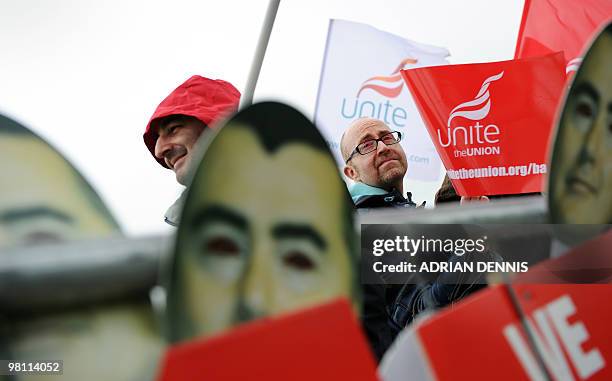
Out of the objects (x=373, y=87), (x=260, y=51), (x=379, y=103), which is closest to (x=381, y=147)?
(x=260, y=51)

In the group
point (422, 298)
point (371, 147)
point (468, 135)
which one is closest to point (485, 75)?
point (468, 135)

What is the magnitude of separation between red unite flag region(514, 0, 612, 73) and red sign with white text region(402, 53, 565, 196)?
63 cm

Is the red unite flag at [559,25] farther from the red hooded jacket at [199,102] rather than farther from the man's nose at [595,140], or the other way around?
the man's nose at [595,140]

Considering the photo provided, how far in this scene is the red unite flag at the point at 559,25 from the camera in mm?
3385

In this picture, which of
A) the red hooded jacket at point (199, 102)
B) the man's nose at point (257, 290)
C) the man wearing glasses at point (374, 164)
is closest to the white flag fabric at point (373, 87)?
the man wearing glasses at point (374, 164)

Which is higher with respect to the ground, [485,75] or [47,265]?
[485,75]

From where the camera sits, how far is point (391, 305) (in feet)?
4.69

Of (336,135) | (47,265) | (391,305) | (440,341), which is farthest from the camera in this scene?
(336,135)

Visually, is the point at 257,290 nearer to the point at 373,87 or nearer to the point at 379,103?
the point at 379,103

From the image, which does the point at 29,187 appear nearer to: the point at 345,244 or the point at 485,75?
the point at 345,244

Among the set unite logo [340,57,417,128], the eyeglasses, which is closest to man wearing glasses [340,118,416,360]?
the eyeglasses

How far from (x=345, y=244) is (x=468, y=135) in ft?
6.35

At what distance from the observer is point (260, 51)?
76.2 inches

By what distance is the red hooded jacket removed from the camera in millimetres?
1729
